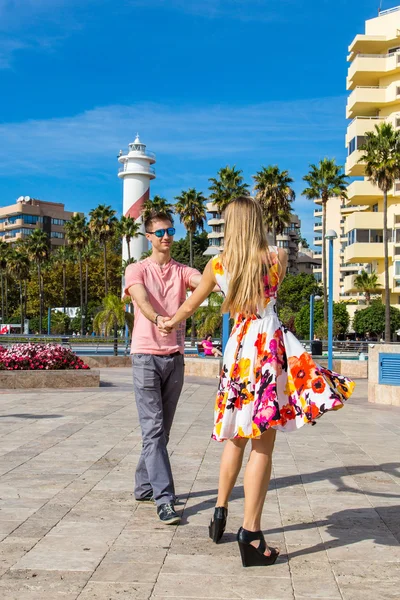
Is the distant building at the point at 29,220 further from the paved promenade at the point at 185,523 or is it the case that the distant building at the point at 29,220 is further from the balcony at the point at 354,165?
the paved promenade at the point at 185,523

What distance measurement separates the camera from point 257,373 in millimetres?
4355

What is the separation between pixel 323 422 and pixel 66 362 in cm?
727

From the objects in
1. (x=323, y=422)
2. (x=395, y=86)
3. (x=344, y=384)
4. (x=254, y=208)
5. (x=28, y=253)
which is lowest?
(x=323, y=422)

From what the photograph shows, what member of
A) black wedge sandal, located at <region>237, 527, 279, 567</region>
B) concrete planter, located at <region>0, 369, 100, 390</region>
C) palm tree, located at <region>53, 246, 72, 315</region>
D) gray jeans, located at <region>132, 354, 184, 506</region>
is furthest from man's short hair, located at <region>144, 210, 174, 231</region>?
palm tree, located at <region>53, 246, 72, 315</region>

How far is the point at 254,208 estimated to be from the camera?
435 centimetres

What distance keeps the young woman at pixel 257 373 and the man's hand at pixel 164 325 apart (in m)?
0.68

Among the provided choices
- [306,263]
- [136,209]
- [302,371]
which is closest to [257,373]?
[302,371]

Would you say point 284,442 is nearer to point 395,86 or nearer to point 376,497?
point 376,497

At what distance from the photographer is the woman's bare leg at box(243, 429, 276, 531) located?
4.25 meters

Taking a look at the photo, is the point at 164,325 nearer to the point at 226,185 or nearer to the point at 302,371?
the point at 302,371

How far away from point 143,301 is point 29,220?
13010 centimetres

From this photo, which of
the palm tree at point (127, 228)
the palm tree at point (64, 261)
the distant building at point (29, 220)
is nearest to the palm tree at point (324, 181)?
the palm tree at point (127, 228)

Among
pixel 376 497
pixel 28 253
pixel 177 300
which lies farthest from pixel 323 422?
pixel 28 253

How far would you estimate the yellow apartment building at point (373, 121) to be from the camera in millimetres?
62312
